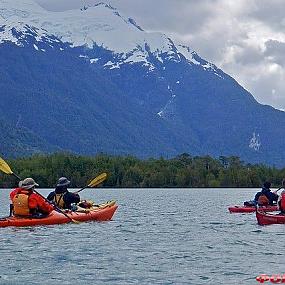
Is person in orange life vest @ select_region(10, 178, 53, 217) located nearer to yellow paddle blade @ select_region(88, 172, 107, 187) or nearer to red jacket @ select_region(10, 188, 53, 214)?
red jacket @ select_region(10, 188, 53, 214)

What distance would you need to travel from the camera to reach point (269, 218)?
115 ft

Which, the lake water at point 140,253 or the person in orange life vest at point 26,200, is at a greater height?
the person in orange life vest at point 26,200

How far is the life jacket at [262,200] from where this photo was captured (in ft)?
136

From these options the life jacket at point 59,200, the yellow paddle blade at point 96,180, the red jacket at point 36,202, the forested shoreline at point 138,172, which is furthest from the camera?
the forested shoreline at point 138,172

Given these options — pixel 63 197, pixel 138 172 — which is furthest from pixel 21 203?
pixel 138 172

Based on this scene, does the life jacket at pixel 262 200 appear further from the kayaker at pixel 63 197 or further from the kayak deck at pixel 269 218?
the kayaker at pixel 63 197

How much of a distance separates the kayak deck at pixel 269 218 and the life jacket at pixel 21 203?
1040 cm

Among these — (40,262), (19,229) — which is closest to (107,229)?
(19,229)

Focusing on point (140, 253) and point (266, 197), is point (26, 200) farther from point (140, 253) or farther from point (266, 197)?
point (266, 197)

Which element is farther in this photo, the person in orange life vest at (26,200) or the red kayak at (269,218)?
the red kayak at (269,218)

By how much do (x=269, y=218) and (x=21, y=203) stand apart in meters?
11.0

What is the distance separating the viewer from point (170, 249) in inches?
1062

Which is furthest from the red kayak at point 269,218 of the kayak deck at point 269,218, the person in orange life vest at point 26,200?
the person in orange life vest at point 26,200

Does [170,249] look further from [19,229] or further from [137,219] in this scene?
[137,219]
